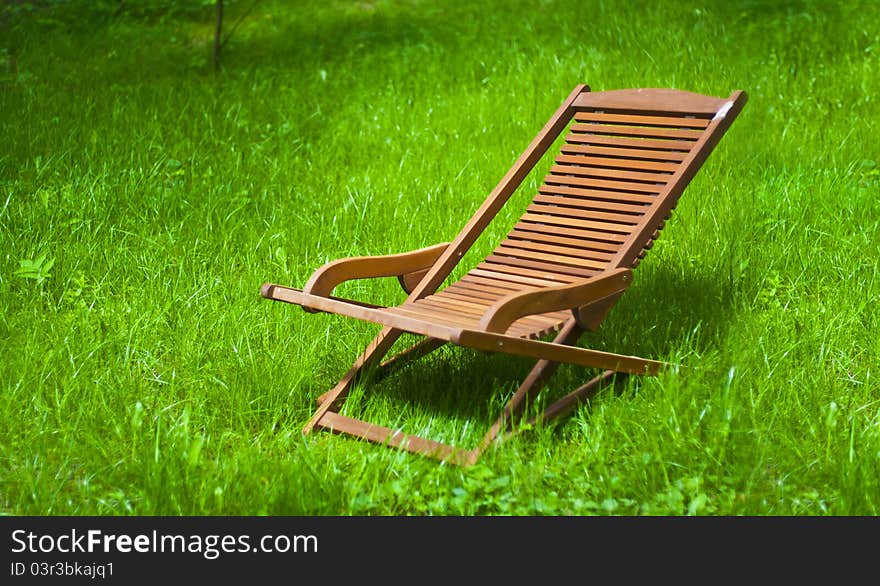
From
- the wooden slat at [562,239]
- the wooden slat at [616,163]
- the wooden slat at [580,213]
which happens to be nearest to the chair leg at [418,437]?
the wooden slat at [562,239]

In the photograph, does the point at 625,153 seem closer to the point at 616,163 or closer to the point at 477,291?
the point at 616,163

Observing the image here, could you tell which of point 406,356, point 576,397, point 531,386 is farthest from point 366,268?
point 576,397

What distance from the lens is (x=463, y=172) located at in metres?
6.54

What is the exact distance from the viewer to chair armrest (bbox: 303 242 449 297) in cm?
412

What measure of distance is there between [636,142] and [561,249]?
606mm

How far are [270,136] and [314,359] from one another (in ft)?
10.8

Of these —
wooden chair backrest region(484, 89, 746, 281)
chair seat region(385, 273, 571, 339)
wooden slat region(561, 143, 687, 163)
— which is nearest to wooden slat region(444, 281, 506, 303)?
chair seat region(385, 273, 571, 339)

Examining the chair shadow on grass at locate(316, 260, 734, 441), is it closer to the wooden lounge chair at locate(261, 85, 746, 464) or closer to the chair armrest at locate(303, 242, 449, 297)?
the wooden lounge chair at locate(261, 85, 746, 464)

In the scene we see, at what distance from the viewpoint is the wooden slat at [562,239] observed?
14.6 ft

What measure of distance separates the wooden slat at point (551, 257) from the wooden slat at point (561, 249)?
16 millimetres

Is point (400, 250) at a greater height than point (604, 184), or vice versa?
point (400, 250)

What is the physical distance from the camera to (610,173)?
470cm

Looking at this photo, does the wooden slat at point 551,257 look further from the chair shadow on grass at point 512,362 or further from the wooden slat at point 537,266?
the chair shadow on grass at point 512,362

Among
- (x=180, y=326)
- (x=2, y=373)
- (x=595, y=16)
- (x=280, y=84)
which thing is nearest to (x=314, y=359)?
(x=180, y=326)
